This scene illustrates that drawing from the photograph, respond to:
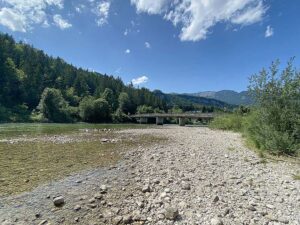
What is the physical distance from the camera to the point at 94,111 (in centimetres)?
9188

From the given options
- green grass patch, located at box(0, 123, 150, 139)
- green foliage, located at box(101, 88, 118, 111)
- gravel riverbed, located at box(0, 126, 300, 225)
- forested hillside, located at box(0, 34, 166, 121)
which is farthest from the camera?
green foliage, located at box(101, 88, 118, 111)

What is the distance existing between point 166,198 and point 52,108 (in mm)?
85359

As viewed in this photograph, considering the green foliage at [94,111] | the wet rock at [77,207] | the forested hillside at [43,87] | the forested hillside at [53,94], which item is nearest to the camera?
the wet rock at [77,207]

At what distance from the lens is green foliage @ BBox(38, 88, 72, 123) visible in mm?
81375

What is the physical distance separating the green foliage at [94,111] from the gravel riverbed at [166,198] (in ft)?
276

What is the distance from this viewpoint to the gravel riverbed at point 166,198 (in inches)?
216

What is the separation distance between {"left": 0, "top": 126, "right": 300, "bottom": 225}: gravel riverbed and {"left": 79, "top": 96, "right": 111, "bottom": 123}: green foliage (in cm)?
8415

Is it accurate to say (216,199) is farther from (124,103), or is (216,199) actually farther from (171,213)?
(124,103)

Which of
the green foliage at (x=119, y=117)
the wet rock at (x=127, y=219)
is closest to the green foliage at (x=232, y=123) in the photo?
the wet rock at (x=127, y=219)

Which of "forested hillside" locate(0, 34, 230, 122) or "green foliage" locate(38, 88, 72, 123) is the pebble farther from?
"green foliage" locate(38, 88, 72, 123)

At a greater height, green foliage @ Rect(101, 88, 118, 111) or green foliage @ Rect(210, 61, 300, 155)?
green foliage @ Rect(101, 88, 118, 111)

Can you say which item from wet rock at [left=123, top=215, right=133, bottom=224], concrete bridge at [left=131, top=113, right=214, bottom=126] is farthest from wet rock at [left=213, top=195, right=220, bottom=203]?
concrete bridge at [left=131, top=113, right=214, bottom=126]

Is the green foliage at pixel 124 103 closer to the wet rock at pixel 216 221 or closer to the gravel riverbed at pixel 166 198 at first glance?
the gravel riverbed at pixel 166 198

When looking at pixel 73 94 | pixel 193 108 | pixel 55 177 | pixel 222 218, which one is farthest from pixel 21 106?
pixel 193 108
